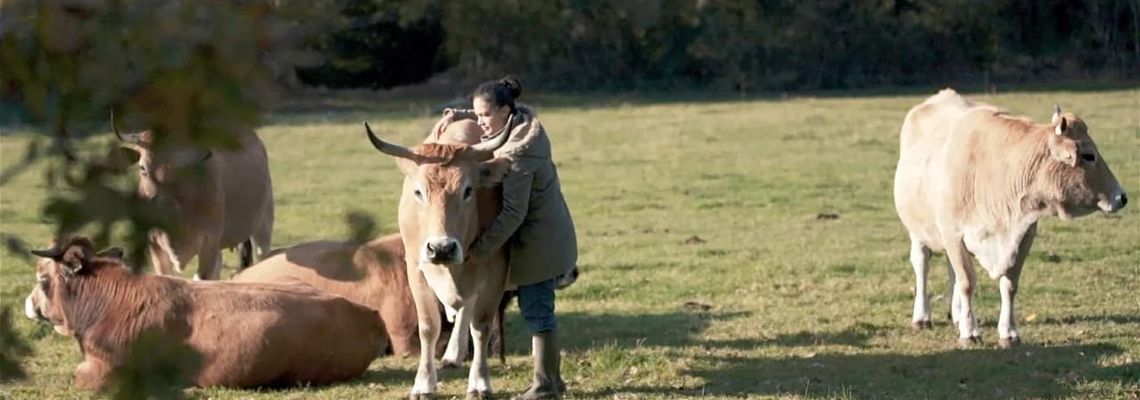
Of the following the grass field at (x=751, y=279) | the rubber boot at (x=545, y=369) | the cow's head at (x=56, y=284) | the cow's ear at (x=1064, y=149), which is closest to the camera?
the rubber boot at (x=545, y=369)

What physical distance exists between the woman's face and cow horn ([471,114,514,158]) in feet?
0.72

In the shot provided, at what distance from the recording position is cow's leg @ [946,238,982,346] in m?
10.2

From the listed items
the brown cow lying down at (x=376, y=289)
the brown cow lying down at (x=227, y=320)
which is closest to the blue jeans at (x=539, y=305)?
the brown cow lying down at (x=376, y=289)

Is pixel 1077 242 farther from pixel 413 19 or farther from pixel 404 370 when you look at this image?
pixel 413 19

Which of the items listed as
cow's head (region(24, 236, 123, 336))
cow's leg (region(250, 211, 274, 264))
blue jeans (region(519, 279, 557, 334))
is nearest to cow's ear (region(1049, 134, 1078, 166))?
blue jeans (region(519, 279, 557, 334))

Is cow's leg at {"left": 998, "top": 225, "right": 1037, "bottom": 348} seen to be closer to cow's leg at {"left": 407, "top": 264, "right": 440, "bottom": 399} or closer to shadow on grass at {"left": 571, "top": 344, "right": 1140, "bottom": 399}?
shadow on grass at {"left": 571, "top": 344, "right": 1140, "bottom": 399}

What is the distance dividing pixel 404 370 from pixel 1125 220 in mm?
9404

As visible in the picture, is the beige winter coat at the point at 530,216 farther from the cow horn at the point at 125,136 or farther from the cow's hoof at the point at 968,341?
the cow horn at the point at 125,136

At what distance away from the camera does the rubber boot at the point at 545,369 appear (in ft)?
27.6

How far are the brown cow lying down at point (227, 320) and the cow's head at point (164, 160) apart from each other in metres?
5.98

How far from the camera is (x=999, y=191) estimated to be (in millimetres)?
10273

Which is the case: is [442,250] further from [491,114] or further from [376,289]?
[376,289]

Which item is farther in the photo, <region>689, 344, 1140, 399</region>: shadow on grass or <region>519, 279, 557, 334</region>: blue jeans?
<region>689, 344, 1140, 399</region>: shadow on grass

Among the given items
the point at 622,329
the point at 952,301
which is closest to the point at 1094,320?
the point at 952,301
